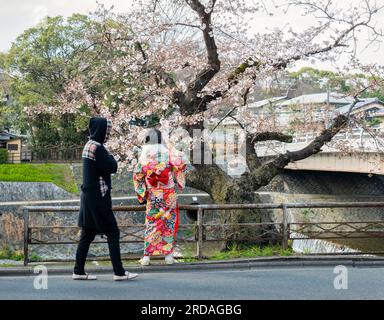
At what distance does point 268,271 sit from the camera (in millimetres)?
8516

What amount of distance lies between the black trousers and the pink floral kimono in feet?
4.09

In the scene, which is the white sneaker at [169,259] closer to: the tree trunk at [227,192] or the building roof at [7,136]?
the tree trunk at [227,192]

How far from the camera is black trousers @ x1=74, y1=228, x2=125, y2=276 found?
7293 millimetres

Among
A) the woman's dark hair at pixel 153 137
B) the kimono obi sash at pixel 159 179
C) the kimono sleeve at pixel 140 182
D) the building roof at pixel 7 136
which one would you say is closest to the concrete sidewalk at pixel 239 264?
the kimono sleeve at pixel 140 182

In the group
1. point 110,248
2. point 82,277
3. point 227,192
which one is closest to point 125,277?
point 110,248

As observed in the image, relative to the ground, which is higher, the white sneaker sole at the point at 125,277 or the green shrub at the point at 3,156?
the green shrub at the point at 3,156

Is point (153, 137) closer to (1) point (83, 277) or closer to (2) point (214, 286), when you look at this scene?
(1) point (83, 277)

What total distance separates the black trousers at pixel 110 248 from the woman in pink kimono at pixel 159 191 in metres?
1.24

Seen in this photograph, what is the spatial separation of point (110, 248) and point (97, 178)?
91cm

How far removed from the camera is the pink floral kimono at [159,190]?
→ 848cm

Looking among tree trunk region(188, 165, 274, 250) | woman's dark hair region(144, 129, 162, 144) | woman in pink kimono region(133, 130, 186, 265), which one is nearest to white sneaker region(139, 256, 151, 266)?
woman in pink kimono region(133, 130, 186, 265)

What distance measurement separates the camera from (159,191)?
28.1 ft

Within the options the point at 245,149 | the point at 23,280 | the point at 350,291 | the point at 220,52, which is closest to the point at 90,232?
the point at 23,280

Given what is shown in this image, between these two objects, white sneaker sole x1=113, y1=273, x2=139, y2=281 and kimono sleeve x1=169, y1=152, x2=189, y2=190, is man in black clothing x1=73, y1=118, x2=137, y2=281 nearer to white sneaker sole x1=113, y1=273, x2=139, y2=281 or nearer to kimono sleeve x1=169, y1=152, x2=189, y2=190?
white sneaker sole x1=113, y1=273, x2=139, y2=281
